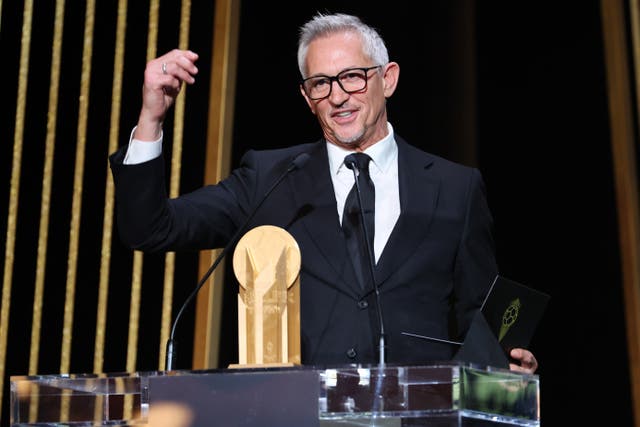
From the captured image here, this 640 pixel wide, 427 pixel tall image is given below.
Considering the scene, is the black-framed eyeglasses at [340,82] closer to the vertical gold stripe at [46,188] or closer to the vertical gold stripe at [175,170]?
the vertical gold stripe at [175,170]

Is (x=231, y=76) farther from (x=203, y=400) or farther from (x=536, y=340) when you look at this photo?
(x=203, y=400)

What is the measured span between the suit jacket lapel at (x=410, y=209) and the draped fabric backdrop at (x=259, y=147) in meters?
0.99

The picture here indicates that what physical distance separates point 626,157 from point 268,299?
1.71m

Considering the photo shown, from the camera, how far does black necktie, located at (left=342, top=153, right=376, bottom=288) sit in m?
1.67

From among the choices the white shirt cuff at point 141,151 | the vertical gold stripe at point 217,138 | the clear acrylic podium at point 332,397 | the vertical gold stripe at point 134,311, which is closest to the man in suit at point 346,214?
the white shirt cuff at point 141,151

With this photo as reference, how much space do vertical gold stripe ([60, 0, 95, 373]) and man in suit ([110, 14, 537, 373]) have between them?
3.48 feet

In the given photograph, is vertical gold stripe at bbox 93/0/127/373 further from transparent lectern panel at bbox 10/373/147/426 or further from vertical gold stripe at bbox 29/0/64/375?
transparent lectern panel at bbox 10/373/147/426

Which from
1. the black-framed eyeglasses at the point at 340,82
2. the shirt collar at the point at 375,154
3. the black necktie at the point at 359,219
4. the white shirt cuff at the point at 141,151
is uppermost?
the black-framed eyeglasses at the point at 340,82

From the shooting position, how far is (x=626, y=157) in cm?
279

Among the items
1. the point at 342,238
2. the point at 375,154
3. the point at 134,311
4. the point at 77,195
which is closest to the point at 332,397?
the point at 342,238

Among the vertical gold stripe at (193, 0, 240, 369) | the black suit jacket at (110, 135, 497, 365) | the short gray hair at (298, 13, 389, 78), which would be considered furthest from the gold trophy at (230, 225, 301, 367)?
the vertical gold stripe at (193, 0, 240, 369)

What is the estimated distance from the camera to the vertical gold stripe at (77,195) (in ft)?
9.14

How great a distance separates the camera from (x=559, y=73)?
9.50 feet

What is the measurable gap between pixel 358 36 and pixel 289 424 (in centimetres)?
93
